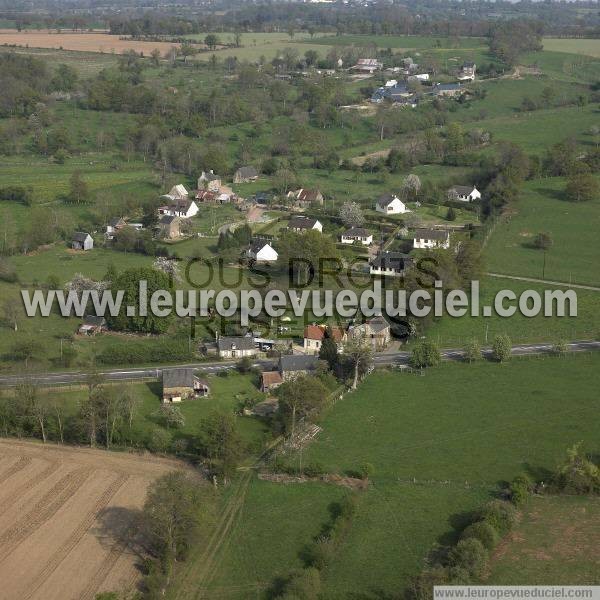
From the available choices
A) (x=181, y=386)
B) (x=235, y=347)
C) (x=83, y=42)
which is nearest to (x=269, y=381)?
(x=181, y=386)

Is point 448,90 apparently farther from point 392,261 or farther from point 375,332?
point 375,332

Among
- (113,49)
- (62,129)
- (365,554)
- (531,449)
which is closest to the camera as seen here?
(365,554)

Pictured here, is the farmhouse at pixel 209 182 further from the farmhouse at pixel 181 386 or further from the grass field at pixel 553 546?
the grass field at pixel 553 546

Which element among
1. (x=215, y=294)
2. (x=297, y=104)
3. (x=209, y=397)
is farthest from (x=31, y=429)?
(x=297, y=104)

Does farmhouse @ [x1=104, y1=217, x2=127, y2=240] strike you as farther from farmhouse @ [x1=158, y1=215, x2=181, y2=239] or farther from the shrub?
the shrub

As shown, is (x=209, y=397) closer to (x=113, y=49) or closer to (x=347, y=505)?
(x=347, y=505)

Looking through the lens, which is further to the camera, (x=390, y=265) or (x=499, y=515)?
(x=390, y=265)

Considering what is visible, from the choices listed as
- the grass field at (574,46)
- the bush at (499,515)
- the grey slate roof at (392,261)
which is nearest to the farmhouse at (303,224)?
the grey slate roof at (392,261)
